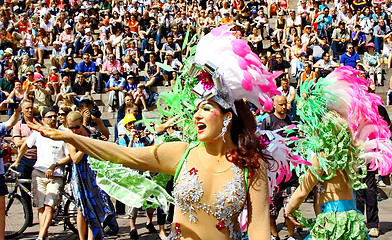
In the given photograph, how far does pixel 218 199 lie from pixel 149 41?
12905 millimetres

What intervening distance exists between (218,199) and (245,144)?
0.37 meters

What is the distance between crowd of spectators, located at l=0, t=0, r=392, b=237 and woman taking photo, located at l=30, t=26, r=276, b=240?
28.9 ft

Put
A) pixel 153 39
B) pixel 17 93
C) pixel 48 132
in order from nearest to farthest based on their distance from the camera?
1. pixel 48 132
2. pixel 17 93
3. pixel 153 39

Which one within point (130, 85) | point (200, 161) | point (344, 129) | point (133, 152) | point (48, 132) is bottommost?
point (130, 85)

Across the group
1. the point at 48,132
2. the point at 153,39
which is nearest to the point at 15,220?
the point at 48,132

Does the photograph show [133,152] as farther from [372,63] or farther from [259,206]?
[372,63]

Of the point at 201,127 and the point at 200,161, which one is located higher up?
the point at 201,127

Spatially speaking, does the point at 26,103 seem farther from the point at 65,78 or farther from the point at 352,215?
the point at 65,78

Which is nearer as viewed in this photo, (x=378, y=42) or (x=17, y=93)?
(x=17, y=93)

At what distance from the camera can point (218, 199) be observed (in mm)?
3100

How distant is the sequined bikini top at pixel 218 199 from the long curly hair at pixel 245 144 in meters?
0.07

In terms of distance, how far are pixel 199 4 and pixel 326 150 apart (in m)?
14.6

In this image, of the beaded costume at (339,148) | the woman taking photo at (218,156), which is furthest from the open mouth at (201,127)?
the beaded costume at (339,148)

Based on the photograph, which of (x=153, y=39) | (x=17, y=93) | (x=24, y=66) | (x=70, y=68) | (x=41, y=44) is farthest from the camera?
(x=41, y=44)
